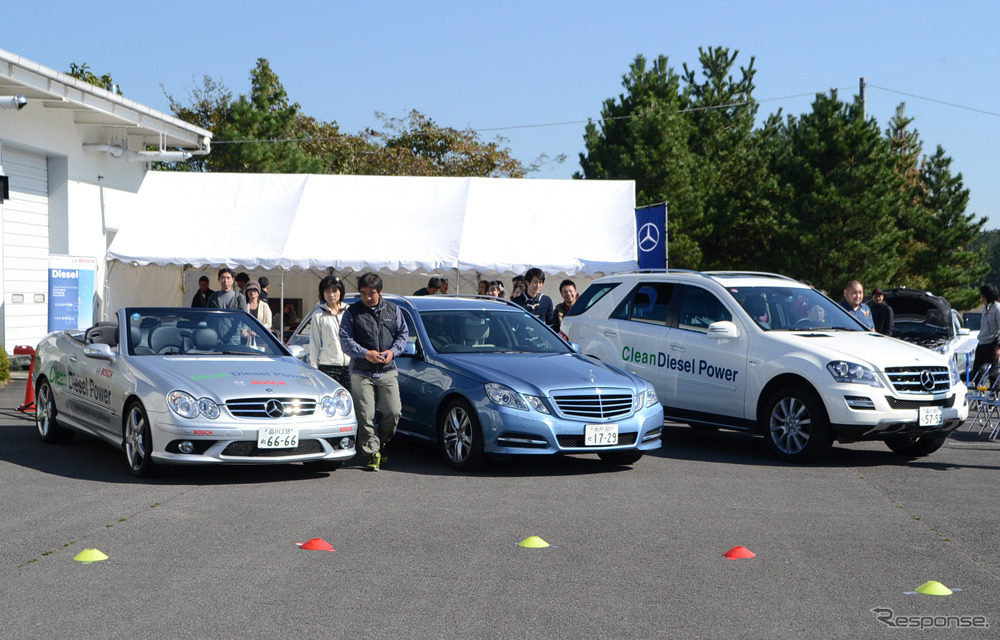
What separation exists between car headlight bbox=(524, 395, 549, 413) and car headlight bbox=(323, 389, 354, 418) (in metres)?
1.53

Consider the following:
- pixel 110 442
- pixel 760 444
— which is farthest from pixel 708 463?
pixel 110 442

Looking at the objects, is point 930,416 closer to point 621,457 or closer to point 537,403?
point 621,457

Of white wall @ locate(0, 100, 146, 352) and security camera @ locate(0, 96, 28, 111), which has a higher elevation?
security camera @ locate(0, 96, 28, 111)

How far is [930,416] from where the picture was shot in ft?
32.7

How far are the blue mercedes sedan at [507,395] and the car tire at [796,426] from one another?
1.29 m

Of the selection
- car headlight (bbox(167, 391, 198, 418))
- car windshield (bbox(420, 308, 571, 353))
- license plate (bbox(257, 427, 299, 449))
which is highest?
car windshield (bbox(420, 308, 571, 353))

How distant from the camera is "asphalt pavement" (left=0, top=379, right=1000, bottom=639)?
495 centimetres

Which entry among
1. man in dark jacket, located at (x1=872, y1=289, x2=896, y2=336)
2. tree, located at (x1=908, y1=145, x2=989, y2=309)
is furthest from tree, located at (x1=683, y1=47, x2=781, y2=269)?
man in dark jacket, located at (x1=872, y1=289, x2=896, y2=336)

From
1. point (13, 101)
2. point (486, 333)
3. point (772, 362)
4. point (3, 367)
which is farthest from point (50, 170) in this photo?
point (772, 362)

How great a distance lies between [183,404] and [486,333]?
323 cm

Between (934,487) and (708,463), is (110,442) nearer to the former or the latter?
(708,463)

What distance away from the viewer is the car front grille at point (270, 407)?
28.1ft

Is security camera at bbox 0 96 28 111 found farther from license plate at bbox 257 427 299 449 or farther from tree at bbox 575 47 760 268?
tree at bbox 575 47 760 268

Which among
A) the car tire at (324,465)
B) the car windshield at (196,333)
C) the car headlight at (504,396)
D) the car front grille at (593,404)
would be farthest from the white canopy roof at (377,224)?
the car headlight at (504,396)
